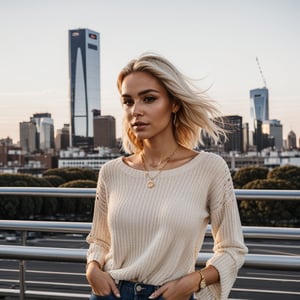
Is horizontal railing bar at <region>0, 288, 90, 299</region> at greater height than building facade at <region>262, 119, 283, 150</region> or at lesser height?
lesser

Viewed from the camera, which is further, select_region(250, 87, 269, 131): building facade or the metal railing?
select_region(250, 87, 269, 131): building facade

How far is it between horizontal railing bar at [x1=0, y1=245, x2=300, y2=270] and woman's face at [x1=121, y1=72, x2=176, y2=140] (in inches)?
25.4

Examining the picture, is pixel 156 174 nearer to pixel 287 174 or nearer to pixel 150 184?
pixel 150 184

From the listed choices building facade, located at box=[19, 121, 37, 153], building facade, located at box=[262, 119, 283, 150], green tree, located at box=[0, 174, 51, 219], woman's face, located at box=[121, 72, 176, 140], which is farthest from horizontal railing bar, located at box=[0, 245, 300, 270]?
building facade, located at box=[262, 119, 283, 150]

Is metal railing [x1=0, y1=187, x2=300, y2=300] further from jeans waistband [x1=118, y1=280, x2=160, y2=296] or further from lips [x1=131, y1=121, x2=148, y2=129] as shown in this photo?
lips [x1=131, y1=121, x2=148, y2=129]

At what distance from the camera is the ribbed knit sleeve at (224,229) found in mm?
1458

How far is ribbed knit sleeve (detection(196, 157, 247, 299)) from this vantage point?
146cm

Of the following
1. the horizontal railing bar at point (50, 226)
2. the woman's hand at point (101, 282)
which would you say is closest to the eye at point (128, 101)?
the woman's hand at point (101, 282)

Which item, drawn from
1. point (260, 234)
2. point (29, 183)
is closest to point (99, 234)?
point (260, 234)

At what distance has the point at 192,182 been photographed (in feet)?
4.82

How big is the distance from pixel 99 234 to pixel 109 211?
147 mm

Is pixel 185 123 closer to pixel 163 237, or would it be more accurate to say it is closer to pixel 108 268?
pixel 163 237

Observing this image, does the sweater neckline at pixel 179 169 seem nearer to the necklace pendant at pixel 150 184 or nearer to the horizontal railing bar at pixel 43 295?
the necklace pendant at pixel 150 184

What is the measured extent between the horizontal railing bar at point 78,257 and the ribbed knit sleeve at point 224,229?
48 centimetres
